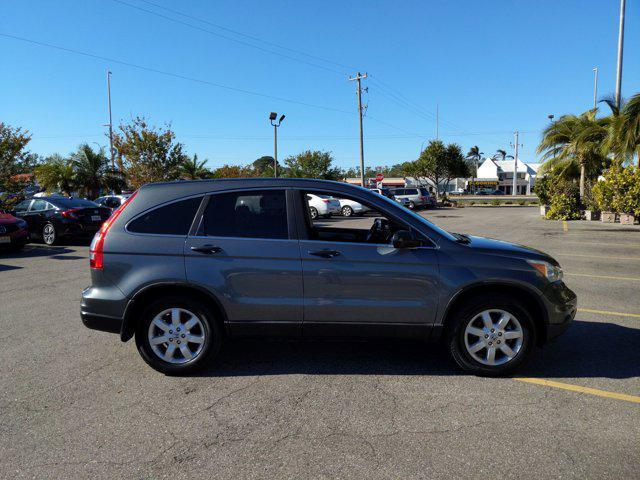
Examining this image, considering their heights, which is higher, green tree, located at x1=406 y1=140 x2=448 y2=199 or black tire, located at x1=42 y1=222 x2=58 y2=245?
green tree, located at x1=406 y1=140 x2=448 y2=199

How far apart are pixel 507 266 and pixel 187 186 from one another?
9.72ft

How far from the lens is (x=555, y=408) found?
3.46 m

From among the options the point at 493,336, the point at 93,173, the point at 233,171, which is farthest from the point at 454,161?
the point at 493,336

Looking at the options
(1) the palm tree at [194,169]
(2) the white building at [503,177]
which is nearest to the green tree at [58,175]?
(1) the palm tree at [194,169]

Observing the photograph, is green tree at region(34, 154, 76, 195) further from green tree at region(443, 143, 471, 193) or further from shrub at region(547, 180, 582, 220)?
green tree at region(443, 143, 471, 193)

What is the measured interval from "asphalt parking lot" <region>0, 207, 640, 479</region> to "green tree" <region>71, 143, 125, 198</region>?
31.0 m

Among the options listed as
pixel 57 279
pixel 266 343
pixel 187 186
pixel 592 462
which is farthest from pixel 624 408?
pixel 57 279

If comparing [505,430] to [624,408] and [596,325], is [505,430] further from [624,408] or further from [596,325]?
[596,325]

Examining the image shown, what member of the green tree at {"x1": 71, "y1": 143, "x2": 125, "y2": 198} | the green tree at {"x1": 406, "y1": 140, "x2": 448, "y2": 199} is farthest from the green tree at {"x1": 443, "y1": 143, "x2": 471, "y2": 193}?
the green tree at {"x1": 71, "y1": 143, "x2": 125, "y2": 198}

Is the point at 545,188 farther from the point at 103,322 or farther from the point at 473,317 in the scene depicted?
the point at 103,322

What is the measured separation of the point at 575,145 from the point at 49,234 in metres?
23.5

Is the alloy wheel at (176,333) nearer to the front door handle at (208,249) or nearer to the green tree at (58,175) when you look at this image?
the front door handle at (208,249)

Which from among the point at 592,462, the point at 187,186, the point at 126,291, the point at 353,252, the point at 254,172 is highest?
the point at 254,172

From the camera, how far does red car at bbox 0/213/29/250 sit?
11727mm
